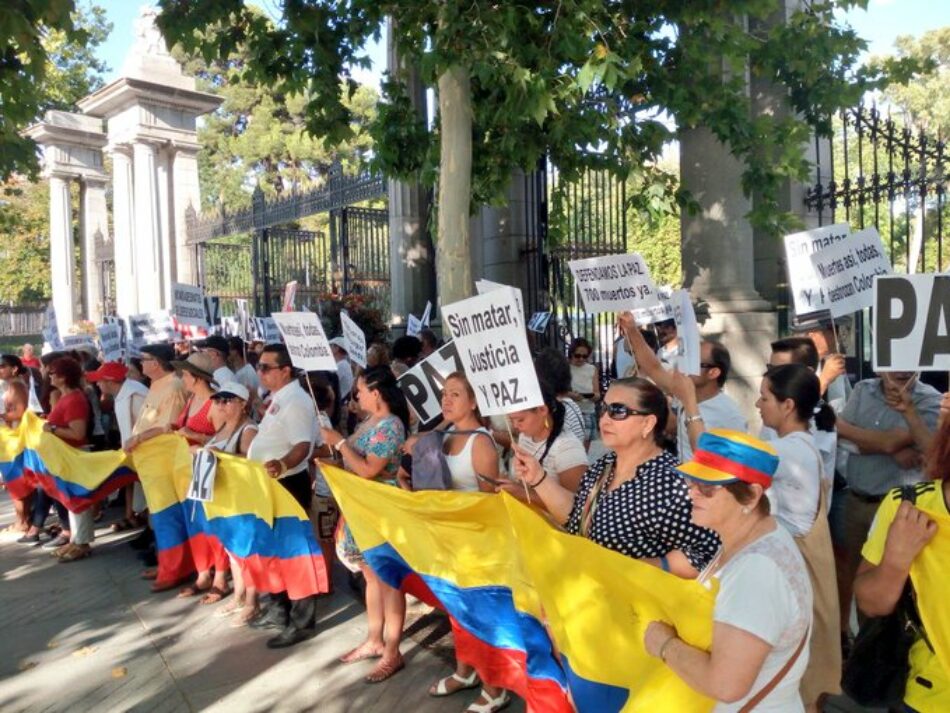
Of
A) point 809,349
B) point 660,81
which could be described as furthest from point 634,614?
point 660,81

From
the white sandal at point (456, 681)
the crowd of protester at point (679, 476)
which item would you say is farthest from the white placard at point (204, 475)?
the white sandal at point (456, 681)

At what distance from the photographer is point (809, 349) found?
5.09 metres

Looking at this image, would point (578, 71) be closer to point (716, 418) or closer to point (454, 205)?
point (454, 205)

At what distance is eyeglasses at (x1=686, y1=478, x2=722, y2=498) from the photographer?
255cm

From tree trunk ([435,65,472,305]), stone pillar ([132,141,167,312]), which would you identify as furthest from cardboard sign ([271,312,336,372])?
stone pillar ([132,141,167,312])

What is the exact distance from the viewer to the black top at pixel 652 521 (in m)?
3.38

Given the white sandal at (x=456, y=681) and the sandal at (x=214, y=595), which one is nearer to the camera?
the white sandal at (x=456, y=681)

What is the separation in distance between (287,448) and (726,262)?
18.9 ft

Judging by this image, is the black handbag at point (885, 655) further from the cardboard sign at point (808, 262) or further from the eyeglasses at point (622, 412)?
the cardboard sign at point (808, 262)

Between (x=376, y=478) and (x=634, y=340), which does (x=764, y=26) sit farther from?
(x=376, y=478)

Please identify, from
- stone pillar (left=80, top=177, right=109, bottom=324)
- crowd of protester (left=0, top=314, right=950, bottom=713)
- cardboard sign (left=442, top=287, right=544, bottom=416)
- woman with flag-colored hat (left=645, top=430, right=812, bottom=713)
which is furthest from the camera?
stone pillar (left=80, top=177, right=109, bottom=324)

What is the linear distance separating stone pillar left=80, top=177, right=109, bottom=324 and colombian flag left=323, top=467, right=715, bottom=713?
23471 mm

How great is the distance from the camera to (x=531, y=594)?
3.93 metres

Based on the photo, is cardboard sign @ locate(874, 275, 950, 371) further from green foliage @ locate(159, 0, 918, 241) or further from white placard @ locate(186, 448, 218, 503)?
white placard @ locate(186, 448, 218, 503)
